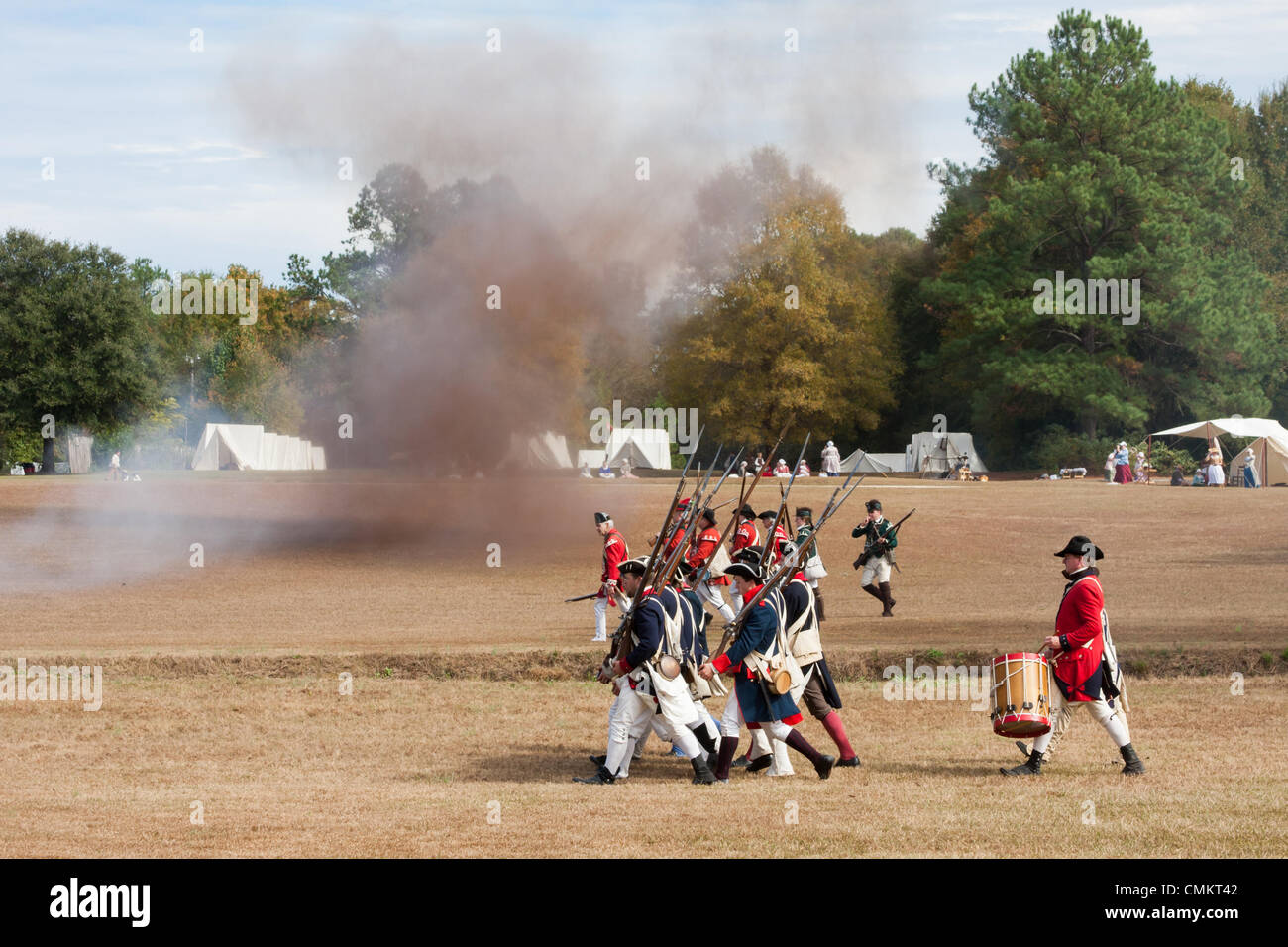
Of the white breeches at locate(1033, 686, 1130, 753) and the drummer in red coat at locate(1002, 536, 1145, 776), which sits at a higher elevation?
the drummer in red coat at locate(1002, 536, 1145, 776)

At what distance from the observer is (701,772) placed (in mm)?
12188

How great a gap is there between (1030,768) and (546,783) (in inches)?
178

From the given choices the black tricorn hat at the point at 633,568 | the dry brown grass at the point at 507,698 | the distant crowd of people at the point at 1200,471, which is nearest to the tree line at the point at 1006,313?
the distant crowd of people at the point at 1200,471

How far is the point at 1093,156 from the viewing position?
6006 centimetres

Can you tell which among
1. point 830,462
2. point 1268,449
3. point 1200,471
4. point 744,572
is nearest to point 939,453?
point 830,462

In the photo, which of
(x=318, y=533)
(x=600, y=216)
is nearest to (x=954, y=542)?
(x=600, y=216)

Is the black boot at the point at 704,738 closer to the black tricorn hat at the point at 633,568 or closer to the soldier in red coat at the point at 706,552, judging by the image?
the black tricorn hat at the point at 633,568

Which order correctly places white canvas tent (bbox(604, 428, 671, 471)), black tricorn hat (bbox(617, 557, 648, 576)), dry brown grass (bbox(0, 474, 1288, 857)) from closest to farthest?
dry brown grass (bbox(0, 474, 1288, 857))
black tricorn hat (bbox(617, 557, 648, 576))
white canvas tent (bbox(604, 428, 671, 471))

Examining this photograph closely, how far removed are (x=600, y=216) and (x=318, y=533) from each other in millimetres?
12104

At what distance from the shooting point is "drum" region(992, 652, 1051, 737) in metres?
11.9

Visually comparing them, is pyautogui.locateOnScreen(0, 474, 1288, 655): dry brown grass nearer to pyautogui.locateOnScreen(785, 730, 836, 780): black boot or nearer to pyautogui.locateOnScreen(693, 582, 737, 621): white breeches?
pyautogui.locateOnScreen(693, 582, 737, 621): white breeches
